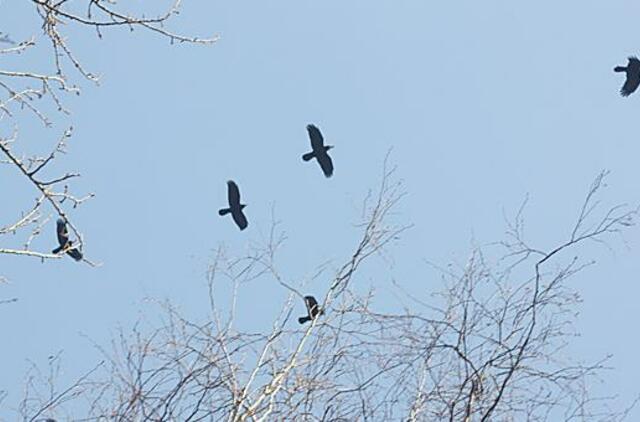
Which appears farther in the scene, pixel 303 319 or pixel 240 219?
pixel 240 219

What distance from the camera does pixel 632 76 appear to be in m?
7.74

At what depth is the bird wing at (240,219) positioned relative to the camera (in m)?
8.00

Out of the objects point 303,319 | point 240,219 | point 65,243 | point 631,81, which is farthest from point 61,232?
point 631,81

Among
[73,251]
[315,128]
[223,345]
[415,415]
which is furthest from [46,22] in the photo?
[315,128]

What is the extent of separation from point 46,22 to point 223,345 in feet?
7.80

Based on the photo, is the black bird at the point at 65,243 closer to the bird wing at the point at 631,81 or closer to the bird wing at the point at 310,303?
the bird wing at the point at 310,303

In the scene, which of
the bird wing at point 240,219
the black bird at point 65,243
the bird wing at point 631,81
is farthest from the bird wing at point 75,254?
the bird wing at point 631,81

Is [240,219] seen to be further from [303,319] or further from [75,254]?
[75,254]

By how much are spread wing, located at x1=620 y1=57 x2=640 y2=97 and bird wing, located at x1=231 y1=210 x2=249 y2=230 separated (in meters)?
2.65

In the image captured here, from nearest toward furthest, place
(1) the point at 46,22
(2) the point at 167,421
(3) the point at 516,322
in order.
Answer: (1) the point at 46,22, (2) the point at 167,421, (3) the point at 516,322

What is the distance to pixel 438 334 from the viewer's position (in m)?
5.33

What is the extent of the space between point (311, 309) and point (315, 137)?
2230 millimetres

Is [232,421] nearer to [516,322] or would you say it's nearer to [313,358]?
[313,358]

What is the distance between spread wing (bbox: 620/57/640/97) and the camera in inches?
304
